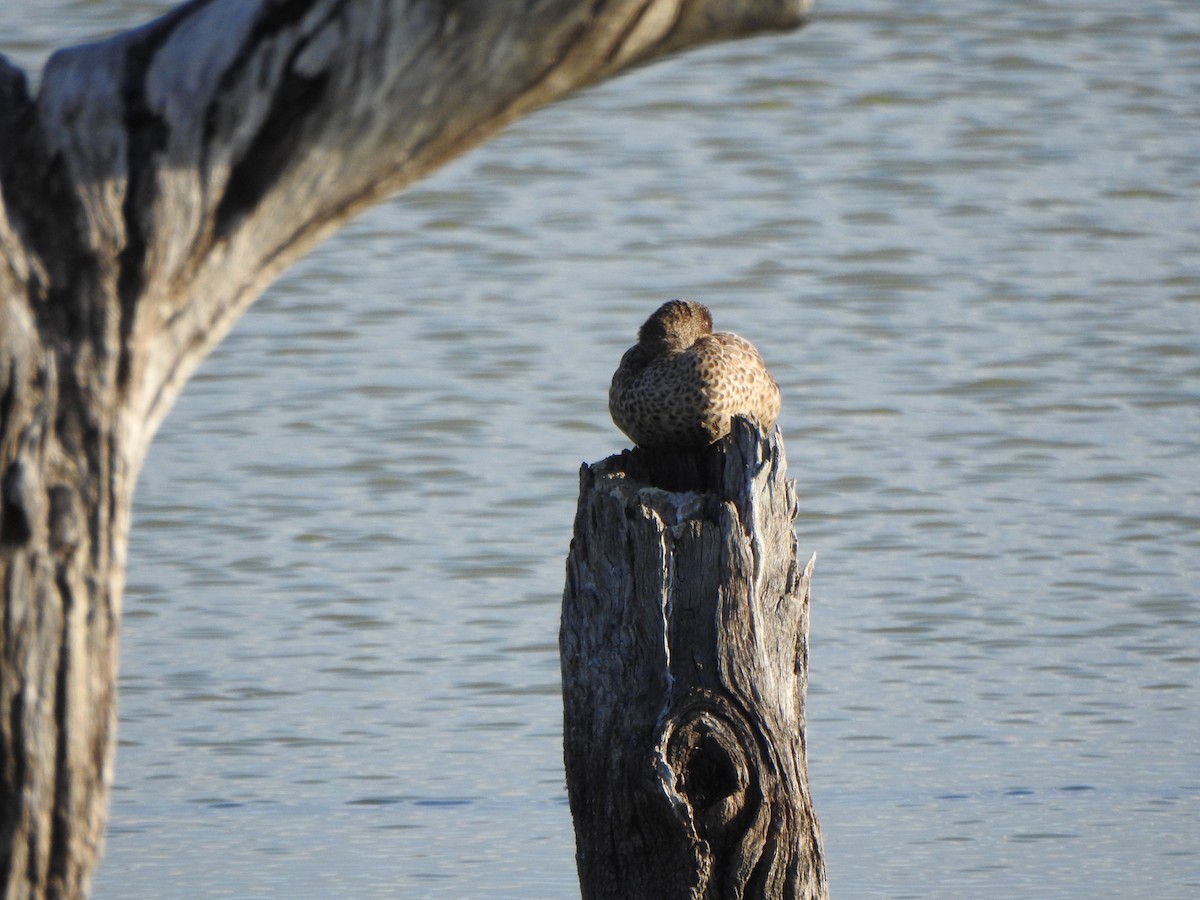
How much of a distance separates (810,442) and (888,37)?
785 cm

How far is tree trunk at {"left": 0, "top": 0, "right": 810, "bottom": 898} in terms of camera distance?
257cm

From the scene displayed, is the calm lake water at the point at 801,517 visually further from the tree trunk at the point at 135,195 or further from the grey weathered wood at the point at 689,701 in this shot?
the tree trunk at the point at 135,195

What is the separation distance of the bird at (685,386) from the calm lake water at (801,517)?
60.2 inches

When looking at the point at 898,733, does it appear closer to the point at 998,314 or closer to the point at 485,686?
the point at 485,686

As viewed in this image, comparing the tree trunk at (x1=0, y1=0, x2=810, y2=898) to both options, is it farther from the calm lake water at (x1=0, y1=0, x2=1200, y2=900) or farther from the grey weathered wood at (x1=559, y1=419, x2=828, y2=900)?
the calm lake water at (x1=0, y1=0, x2=1200, y2=900)

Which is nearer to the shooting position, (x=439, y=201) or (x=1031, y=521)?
(x=1031, y=521)

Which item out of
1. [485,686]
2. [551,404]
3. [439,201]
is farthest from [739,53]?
[485,686]

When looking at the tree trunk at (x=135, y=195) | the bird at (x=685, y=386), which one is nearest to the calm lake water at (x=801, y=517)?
the bird at (x=685, y=386)

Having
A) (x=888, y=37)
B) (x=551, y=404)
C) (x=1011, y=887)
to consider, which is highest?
(x=888, y=37)

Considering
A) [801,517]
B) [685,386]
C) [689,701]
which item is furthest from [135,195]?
[801,517]

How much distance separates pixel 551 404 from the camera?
31.2 ft

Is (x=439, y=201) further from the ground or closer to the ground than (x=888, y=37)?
closer to the ground

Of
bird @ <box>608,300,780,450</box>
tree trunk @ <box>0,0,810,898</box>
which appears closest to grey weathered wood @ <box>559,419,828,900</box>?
bird @ <box>608,300,780,450</box>

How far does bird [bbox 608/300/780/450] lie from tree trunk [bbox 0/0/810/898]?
78.7 inches
